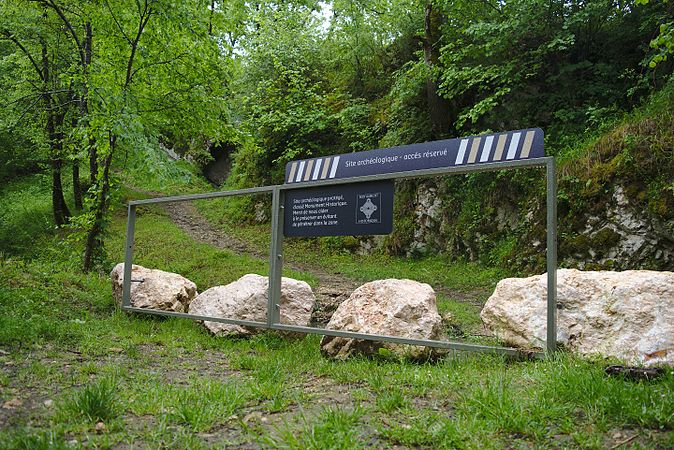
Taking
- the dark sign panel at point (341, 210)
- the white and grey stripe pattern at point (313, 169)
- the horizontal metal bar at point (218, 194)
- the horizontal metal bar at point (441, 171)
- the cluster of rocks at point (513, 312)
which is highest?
the white and grey stripe pattern at point (313, 169)

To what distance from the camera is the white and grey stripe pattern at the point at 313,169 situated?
253 inches

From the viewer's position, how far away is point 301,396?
3826 mm

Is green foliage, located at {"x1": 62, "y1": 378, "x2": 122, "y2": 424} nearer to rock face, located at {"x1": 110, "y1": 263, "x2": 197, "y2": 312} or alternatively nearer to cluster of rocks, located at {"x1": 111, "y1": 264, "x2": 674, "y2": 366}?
cluster of rocks, located at {"x1": 111, "y1": 264, "x2": 674, "y2": 366}

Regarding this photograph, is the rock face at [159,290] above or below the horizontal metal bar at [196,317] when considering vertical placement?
above

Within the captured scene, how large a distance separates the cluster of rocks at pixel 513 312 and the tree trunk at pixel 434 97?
24.7 feet

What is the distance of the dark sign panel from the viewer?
5.70 meters

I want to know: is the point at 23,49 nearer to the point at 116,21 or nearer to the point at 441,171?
the point at 116,21

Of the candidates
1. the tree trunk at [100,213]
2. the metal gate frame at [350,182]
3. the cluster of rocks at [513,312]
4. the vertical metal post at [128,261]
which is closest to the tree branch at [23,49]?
the tree trunk at [100,213]

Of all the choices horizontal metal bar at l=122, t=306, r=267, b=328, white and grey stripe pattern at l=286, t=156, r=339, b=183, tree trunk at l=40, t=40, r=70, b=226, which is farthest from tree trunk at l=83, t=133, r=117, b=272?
white and grey stripe pattern at l=286, t=156, r=339, b=183

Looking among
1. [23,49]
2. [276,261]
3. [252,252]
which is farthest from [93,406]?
[23,49]

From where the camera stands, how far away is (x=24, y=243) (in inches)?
742

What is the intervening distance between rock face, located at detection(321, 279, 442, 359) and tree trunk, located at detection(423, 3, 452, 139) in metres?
7.95

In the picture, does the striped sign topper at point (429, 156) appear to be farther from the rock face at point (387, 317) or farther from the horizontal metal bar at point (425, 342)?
the horizontal metal bar at point (425, 342)

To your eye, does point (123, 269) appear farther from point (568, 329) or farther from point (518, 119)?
point (518, 119)
